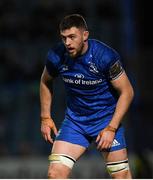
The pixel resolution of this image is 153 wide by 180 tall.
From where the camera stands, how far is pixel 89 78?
5.50 metres

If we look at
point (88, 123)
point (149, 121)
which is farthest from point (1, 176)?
point (88, 123)

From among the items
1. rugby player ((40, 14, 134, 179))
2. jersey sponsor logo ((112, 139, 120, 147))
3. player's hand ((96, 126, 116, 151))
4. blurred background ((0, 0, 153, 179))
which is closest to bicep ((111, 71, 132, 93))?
rugby player ((40, 14, 134, 179))

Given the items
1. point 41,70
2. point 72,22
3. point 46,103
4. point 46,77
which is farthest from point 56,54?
point 41,70

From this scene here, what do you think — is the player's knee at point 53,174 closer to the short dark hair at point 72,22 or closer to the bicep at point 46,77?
the bicep at point 46,77

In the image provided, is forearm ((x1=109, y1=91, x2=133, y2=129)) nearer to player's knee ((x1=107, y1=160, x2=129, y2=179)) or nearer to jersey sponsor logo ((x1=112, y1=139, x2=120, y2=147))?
jersey sponsor logo ((x1=112, y1=139, x2=120, y2=147))

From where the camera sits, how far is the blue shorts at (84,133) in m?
5.61

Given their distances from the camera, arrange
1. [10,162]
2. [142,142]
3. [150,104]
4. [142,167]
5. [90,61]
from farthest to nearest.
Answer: [150,104]
[142,142]
[10,162]
[142,167]
[90,61]

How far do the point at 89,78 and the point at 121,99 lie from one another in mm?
336

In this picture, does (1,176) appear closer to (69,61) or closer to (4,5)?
(4,5)

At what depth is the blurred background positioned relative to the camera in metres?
11.2

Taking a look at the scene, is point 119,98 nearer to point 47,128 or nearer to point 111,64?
point 111,64

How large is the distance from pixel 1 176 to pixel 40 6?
13.9 feet

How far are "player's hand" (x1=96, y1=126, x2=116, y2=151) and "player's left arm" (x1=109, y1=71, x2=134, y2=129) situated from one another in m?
0.08

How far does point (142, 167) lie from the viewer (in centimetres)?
1055
